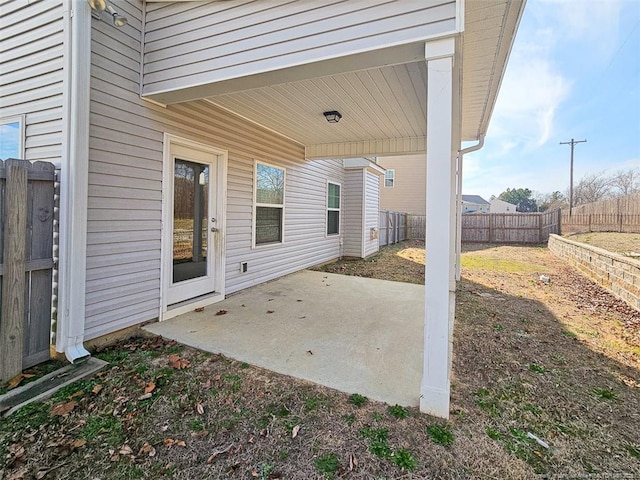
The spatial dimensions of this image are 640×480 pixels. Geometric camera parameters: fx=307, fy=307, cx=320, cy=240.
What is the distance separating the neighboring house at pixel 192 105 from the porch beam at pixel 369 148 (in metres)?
1.22

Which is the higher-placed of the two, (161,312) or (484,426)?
(161,312)

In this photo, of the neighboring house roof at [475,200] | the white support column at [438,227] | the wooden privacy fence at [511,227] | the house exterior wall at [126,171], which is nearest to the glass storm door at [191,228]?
the house exterior wall at [126,171]

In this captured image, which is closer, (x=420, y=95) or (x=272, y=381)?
(x=272, y=381)

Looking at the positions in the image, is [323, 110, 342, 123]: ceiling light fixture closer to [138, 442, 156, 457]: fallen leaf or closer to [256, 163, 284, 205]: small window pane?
[256, 163, 284, 205]: small window pane

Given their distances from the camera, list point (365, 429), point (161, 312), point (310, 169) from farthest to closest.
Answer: point (310, 169) < point (161, 312) < point (365, 429)

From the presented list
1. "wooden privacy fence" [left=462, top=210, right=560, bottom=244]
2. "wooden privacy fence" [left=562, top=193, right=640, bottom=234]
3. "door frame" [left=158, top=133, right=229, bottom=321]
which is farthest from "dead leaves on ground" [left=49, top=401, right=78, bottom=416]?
"wooden privacy fence" [left=462, top=210, right=560, bottom=244]

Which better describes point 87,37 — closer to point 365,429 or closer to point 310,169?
point 365,429

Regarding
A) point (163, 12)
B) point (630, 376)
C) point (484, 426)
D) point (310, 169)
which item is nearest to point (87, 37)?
point (163, 12)

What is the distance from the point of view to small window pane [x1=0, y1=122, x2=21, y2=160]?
322cm

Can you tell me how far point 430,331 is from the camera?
216 cm

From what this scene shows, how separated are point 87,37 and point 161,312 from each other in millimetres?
2899

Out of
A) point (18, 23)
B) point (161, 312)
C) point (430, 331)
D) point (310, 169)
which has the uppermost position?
point (18, 23)

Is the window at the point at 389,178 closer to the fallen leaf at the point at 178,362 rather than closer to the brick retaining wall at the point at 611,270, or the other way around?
the brick retaining wall at the point at 611,270

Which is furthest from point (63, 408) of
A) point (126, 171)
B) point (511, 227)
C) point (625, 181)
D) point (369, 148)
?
point (625, 181)
